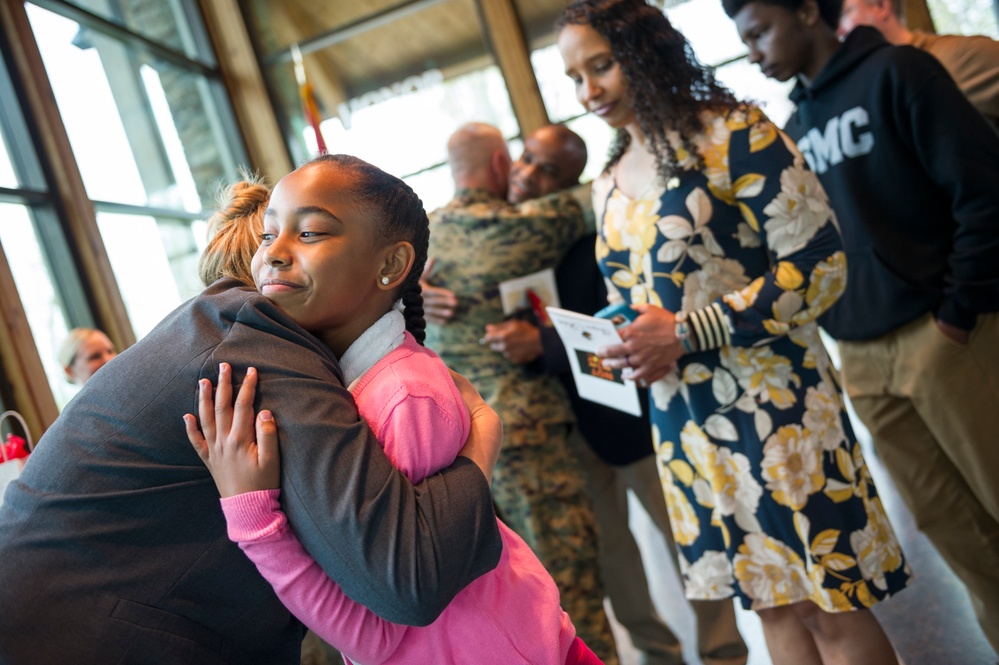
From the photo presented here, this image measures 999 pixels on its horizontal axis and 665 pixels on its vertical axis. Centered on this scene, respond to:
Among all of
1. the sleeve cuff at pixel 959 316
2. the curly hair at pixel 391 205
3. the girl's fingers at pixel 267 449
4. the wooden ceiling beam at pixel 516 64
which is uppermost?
the wooden ceiling beam at pixel 516 64

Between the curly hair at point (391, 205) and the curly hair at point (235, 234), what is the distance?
161mm

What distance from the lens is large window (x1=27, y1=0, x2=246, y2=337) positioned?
4059 millimetres

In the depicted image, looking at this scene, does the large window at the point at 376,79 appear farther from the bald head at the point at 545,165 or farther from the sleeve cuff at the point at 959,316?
the sleeve cuff at the point at 959,316

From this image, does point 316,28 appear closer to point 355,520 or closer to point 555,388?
point 555,388

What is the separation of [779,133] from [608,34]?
445mm

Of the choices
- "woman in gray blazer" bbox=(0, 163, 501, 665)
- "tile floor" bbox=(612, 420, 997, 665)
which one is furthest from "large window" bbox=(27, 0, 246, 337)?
"woman in gray blazer" bbox=(0, 163, 501, 665)

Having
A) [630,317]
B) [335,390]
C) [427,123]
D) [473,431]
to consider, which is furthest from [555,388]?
[427,123]

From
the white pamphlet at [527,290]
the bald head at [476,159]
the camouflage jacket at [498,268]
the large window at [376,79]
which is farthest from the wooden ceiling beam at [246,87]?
the white pamphlet at [527,290]

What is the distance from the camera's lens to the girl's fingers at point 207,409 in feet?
3.10

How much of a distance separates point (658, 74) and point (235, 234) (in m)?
1.07

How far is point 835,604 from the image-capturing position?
168cm

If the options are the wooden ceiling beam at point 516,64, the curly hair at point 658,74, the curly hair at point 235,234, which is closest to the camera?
the curly hair at point 235,234

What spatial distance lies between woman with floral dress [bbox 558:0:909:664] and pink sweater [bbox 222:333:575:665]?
762 millimetres

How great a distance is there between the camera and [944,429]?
84.8 inches
